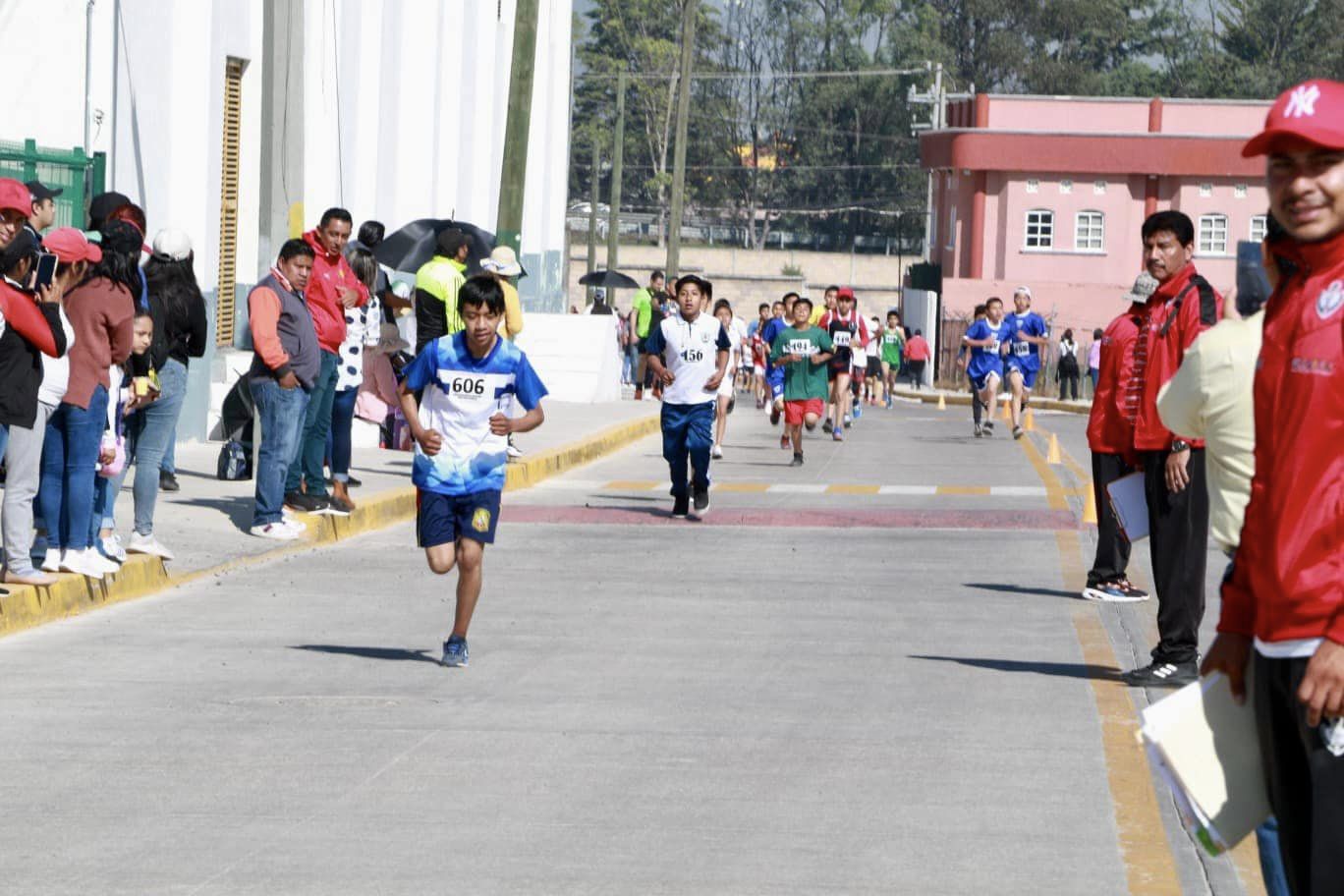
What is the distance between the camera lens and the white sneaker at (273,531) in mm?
15430

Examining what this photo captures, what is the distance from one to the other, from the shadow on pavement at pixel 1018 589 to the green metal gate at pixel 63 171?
8.02 metres

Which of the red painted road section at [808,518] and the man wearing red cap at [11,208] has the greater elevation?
the man wearing red cap at [11,208]

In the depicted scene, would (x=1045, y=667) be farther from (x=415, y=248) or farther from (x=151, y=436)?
(x=415, y=248)

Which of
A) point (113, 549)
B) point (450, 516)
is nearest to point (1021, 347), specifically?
point (113, 549)

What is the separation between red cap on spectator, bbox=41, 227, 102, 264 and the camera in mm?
11633

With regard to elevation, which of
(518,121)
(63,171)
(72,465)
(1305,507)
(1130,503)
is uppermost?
(518,121)

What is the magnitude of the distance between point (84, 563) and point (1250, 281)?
307 inches

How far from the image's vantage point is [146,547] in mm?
13641

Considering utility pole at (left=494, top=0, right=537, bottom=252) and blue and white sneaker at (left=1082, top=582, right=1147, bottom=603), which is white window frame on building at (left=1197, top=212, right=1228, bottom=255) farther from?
blue and white sneaker at (left=1082, top=582, right=1147, bottom=603)

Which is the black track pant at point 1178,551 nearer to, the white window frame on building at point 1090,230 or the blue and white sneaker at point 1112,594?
the blue and white sneaker at point 1112,594

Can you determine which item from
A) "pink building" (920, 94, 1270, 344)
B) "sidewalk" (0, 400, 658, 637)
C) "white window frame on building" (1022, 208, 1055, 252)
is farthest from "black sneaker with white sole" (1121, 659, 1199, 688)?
"white window frame on building" (1022, 208, 1055, 252)

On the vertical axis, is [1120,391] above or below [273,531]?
above

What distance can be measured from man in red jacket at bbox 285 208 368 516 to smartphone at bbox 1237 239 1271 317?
33.5 ft

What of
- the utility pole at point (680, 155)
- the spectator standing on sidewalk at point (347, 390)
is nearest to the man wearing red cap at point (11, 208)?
the spectator standing on sidewalk at point (347, 390)
